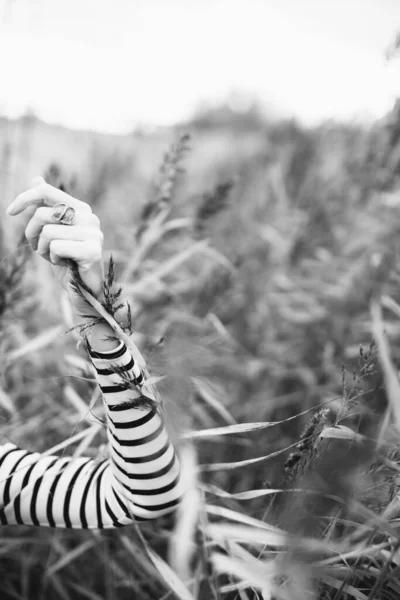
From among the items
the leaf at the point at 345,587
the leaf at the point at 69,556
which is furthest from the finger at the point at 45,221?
the leaf at the point at 69,556

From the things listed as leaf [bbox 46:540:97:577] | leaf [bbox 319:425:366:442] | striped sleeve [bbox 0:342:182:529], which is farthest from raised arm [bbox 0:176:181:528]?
leaf [bbox 46:540:97:577]

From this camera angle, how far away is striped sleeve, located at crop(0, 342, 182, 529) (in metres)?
0.58

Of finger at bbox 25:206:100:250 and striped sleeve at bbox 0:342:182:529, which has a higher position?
finger at bbox 25:206:100:250

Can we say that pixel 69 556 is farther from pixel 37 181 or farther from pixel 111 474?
pixel 37 181

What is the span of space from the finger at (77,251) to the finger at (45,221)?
0.10ft

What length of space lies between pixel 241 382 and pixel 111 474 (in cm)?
115

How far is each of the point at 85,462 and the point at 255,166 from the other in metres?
2.62

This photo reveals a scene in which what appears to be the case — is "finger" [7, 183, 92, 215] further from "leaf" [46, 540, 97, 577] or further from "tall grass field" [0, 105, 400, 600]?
"leaf" [46, 540, 97, 577]

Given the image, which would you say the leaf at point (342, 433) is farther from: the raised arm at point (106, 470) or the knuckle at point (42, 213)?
the knuckle at point (42, 213)

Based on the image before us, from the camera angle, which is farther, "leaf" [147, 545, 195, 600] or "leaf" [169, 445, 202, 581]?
"leaf" [147, 545, 195, 600]

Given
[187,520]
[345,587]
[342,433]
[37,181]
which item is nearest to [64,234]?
[37,181]

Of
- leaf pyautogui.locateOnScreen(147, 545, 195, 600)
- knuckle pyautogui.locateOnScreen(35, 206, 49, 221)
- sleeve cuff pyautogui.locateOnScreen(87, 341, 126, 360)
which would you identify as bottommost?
leaf pyautogui.locateOnScreen(147, 545, 195, 600)

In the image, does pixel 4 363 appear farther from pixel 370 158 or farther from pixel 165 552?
pixel 370 158

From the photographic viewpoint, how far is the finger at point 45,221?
1.70 feet
